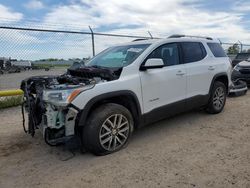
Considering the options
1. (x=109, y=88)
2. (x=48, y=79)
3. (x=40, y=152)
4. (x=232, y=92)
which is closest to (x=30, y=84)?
(x=48, y=79)

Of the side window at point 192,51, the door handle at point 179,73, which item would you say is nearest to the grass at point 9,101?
→ the door handle at point 179,73

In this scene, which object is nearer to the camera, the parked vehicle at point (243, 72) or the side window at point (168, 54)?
the side window at point (168, 54)

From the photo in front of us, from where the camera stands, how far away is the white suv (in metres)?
3.68

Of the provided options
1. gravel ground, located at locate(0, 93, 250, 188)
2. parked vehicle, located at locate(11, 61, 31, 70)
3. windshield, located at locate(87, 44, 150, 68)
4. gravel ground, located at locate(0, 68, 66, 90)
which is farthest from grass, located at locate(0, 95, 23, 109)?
parked vehicle, located at locate(11, 61, 31, 70)

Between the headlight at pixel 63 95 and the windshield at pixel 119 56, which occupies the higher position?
the windshield at pixel 119 56

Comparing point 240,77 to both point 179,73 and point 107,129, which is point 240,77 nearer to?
point 179,73

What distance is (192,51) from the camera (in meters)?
5.46

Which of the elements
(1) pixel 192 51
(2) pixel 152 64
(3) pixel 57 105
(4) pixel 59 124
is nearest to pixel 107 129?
(4) pixel 59 124

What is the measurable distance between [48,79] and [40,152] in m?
1.23

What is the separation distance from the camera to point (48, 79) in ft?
14.6

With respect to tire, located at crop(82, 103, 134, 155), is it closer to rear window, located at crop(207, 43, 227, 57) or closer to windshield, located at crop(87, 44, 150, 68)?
windshield, located at crop(87, 44, 150, 68)

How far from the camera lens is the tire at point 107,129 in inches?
148

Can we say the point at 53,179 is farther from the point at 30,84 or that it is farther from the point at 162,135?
the point at 162,135

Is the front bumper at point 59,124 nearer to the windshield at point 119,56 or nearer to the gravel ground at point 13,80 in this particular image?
the windshield at point 119,56
